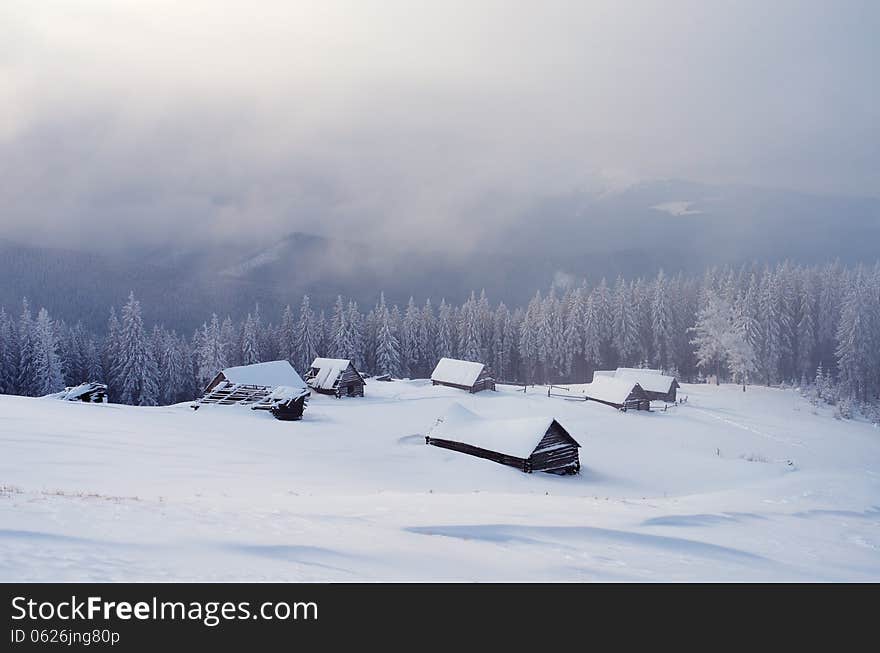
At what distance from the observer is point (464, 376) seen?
6731 centimetres

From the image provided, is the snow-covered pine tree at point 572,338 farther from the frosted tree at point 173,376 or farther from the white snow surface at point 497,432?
the frosted tree at point 173,376

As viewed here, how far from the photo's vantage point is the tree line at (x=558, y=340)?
7100 centimetres

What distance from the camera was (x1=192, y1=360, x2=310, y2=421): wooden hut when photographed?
128 feet

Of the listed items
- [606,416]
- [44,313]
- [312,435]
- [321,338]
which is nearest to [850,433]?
[606,416]

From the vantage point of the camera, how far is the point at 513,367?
9981 centimetres

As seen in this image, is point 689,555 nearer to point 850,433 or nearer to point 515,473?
point 515,473

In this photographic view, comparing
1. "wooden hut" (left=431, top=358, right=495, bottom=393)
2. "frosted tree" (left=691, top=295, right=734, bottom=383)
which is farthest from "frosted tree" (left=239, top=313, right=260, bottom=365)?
"frosted tree" (left=691, top=295, right=734, bottom=383)

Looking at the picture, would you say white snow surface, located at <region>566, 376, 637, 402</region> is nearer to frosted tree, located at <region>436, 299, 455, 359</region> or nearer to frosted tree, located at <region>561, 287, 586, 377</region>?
frosted tree, located at <region>561, 287, 586, 377</region>

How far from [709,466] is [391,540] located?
30.5 metres

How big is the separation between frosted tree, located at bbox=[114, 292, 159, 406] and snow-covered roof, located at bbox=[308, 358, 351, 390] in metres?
26.3

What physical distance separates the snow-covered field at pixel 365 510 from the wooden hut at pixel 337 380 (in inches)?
909

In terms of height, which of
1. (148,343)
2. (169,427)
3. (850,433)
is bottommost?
(850,433)

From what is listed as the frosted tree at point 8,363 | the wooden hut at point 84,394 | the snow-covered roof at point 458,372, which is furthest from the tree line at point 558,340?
the wooden hut at point 84,394

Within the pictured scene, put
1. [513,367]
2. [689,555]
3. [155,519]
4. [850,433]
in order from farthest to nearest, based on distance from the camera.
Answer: [513,367], [850,433], [689,555], [155,519]
